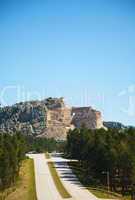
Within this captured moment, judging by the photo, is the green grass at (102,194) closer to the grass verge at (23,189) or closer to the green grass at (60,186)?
the green grass at (60,186)

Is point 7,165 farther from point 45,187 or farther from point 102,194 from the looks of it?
point 102,194

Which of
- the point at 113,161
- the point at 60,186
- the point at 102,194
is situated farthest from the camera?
the point at 113,161

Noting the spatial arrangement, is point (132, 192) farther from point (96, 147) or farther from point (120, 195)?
point (96, 147)

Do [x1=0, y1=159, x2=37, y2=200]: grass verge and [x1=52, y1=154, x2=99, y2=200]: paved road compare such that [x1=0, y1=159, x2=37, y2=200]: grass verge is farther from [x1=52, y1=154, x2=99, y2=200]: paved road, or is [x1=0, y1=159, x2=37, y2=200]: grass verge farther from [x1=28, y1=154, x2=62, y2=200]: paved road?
[x1=52, y1=154, x2=99, y2=200]: paved road

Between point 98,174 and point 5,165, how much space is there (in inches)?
729

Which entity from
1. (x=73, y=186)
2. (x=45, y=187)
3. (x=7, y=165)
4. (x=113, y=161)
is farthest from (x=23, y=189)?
(x=113, y=161)

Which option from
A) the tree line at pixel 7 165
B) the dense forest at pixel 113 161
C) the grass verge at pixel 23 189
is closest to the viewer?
the grass verge at pixel 23 189

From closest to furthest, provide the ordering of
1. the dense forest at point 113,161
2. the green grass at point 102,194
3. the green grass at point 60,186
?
1. the green grass at point 102,194
2. the green grass at point 60,186
3. the dense forest at point 113,161

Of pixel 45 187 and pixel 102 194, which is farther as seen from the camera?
pixel 45 187

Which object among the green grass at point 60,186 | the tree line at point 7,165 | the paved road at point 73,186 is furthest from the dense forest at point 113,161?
the tree line at point 7,165

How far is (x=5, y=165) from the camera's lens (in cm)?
6675

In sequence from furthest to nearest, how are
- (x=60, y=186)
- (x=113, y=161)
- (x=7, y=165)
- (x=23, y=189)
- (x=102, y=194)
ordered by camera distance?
1. (x=113, y=161)
2. (x=60, y=186)
3. (x=7, y=165)
4. (x=23, y=189)
5. (x=102, y=194)

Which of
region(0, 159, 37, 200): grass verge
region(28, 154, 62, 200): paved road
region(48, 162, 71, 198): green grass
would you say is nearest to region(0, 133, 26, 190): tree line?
region(0, 159, 37, 200): grass verge

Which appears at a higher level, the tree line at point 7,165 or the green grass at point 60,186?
the tree line at point 7,165
